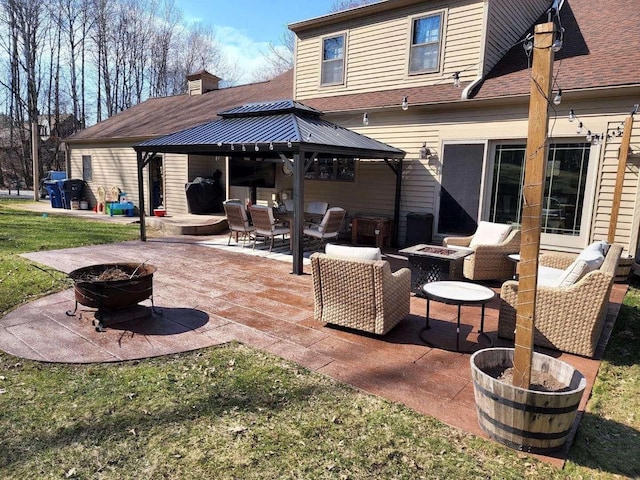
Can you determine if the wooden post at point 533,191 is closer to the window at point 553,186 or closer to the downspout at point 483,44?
the window at point 553,186

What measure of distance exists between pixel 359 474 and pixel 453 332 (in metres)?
2.37

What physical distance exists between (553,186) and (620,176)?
1088 millimetres

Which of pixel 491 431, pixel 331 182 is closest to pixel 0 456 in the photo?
pixel 491 431

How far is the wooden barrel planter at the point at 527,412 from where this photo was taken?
2.24 m

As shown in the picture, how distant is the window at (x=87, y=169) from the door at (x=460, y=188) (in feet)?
47.4

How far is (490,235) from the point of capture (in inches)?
252

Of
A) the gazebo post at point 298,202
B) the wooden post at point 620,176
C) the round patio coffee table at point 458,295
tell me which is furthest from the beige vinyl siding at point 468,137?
the gazebo post at point 298,202

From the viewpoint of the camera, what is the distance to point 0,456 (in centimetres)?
225

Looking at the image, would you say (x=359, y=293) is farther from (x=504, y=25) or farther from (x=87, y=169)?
(x=87, y=169)

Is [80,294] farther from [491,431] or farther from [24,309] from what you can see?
[491,431]

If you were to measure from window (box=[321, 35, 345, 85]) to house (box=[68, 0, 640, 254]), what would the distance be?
3cm

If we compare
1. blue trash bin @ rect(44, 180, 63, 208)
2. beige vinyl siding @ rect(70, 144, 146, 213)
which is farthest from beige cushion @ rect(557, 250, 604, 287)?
blue trash bin @ rect(44, 180, 63, 208)

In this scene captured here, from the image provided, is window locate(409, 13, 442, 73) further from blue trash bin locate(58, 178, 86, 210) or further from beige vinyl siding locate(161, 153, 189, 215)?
blue trash bin locate(58, 178, 86, 210)

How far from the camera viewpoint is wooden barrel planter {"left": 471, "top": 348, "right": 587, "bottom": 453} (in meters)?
2.24
